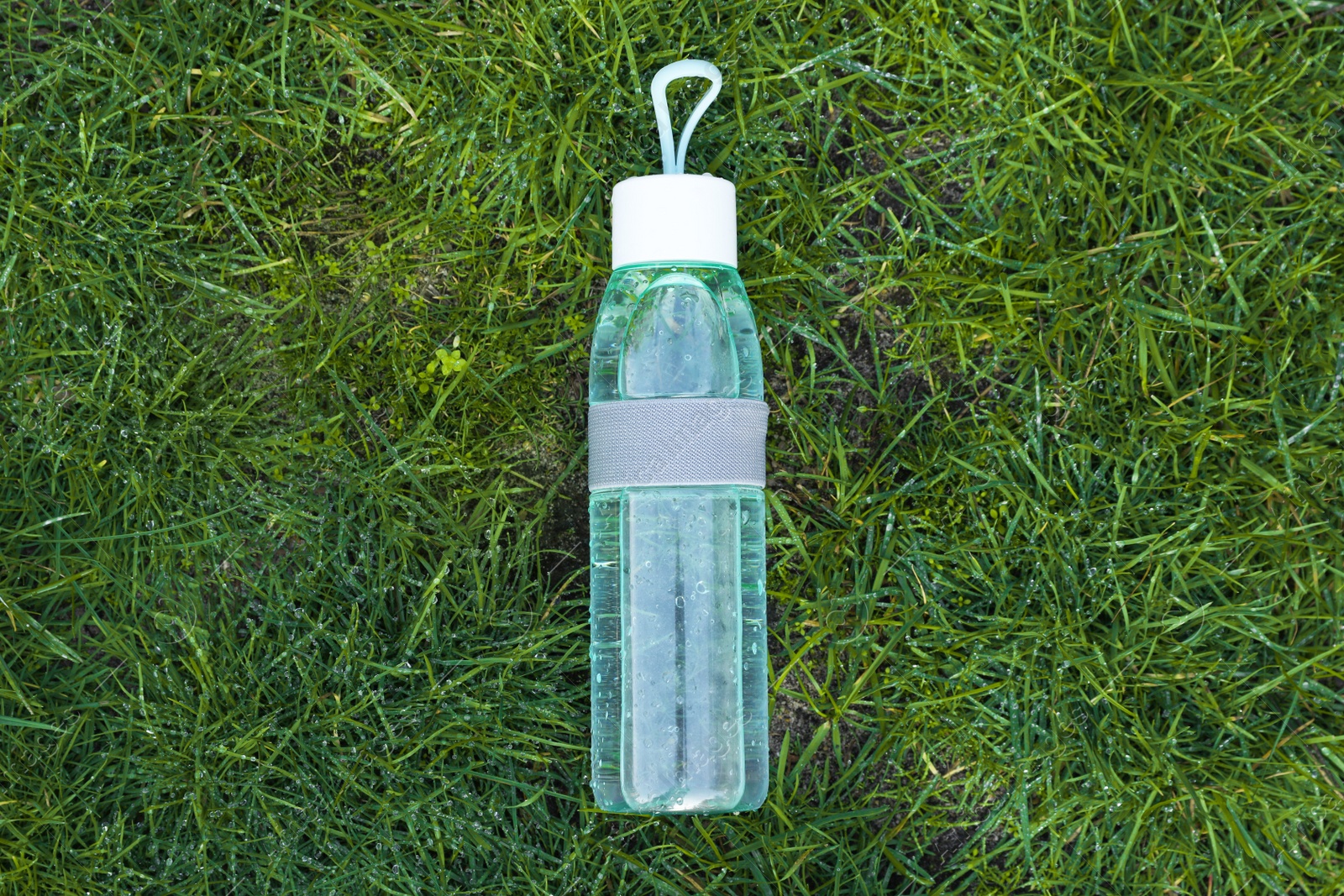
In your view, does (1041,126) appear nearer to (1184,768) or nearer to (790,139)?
(790,139)

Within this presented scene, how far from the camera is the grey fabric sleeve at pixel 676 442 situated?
1913mm

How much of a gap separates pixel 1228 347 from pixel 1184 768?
95 centimetres

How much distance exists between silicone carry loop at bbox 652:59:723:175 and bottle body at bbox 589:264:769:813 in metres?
0.23

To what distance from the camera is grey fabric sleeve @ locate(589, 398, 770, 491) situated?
1.91m

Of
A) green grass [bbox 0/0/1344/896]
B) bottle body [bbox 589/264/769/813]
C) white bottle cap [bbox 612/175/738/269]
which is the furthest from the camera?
green grass [bbox 0/0/1344/896]

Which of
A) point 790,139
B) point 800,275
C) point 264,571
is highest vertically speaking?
point 790,139

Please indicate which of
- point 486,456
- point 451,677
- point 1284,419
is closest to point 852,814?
point 451,677

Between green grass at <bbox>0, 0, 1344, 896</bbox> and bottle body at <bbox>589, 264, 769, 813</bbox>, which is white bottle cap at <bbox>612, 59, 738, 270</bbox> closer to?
bottle body at <bbox>589, 264, 769, 813</bbox>

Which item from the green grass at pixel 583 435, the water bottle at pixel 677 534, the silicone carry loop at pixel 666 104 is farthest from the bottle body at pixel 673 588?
the silicone carry loop at pixel 666 104

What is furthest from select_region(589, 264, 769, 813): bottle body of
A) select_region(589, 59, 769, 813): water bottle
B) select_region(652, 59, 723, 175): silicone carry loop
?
select_region(652, 59, 723, 175): silicone carry loop

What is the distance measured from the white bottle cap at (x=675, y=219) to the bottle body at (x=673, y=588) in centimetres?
8

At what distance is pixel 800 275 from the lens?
2.16 metres

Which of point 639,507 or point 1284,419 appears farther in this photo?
point 1284,419

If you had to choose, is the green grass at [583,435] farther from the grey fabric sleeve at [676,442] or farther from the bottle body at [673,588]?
the grey fabric sleeve at [676,442]
